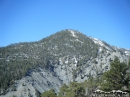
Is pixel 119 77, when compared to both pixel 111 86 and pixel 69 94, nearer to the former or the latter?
pixel 111 86

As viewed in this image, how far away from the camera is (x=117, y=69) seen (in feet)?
198

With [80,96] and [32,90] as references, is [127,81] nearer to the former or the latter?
[80,96]

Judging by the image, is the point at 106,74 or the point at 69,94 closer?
the point at 106,74

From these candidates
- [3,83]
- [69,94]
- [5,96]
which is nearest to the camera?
[69,94]

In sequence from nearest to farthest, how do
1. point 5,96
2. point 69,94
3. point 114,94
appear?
point 114,94, point 69,94, point 5,96

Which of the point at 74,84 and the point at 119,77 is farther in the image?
the point at 74,84

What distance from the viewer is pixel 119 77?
59438mm

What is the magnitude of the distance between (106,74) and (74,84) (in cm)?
4290

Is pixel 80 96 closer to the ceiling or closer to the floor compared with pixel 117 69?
closer to the floor

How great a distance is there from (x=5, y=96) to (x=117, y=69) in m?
144

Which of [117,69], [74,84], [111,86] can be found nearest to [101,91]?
[111,86]

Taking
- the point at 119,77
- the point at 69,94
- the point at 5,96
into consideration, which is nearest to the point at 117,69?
the point at 119,77

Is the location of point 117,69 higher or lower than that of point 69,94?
higher

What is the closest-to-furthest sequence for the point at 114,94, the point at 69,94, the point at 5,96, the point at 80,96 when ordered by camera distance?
the point at 114,94 → the point at 69,94 → the point at 80,96 → the point at 5,96
